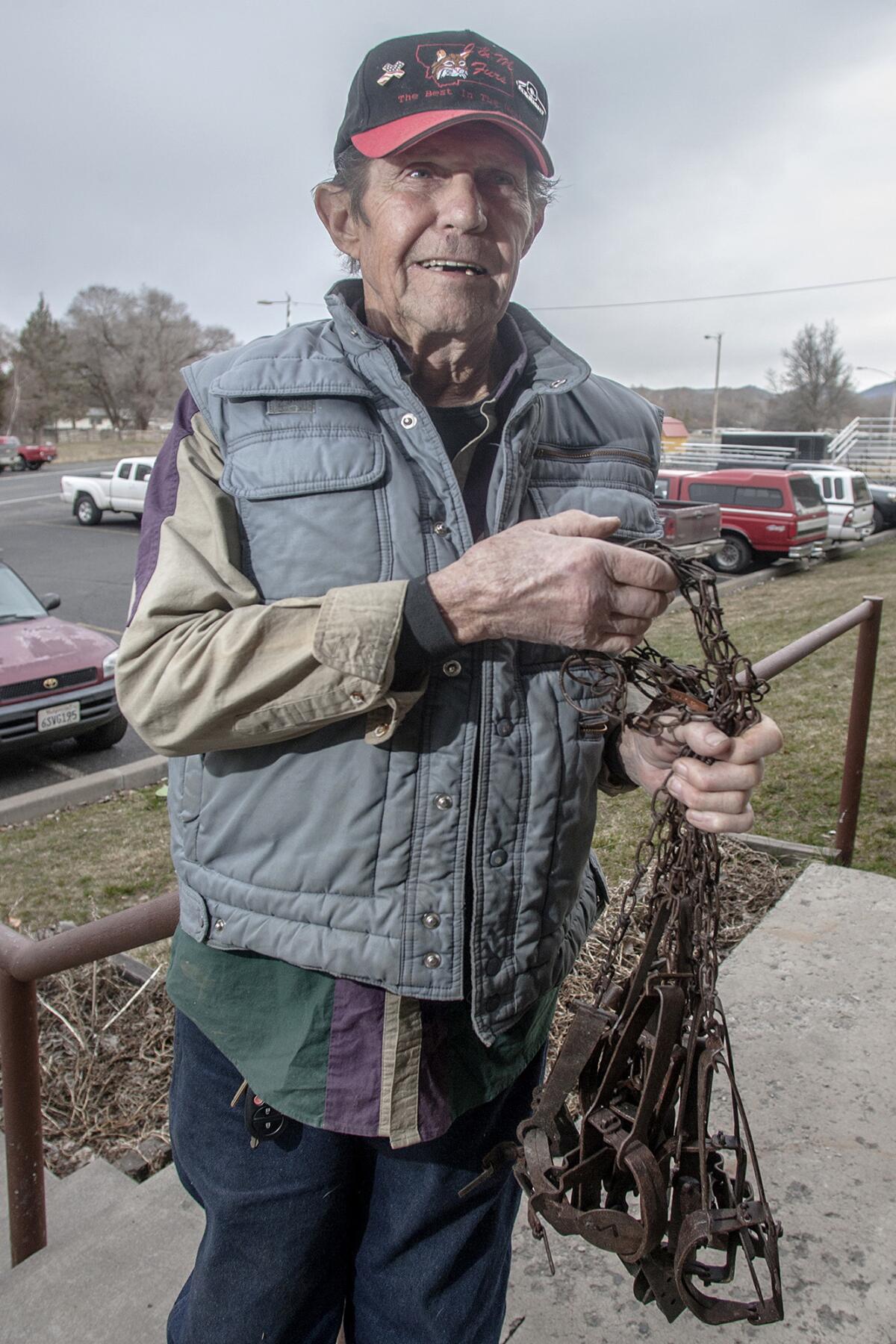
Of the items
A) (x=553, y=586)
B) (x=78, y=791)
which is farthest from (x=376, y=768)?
(x=78, y=791)

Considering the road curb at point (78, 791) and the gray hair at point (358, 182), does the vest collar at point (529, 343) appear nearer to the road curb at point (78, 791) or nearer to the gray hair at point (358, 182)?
the gray hair at point (358, 182)

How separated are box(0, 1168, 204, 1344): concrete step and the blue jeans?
0.56 m

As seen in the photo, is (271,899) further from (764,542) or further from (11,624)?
(764,542)

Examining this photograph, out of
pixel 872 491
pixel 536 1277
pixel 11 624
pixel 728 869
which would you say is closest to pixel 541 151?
pixel 536 1277

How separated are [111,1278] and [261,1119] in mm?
1097

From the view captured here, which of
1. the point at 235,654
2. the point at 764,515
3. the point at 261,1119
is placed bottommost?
the point at 764,515

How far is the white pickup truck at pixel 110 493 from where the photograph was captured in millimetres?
25703

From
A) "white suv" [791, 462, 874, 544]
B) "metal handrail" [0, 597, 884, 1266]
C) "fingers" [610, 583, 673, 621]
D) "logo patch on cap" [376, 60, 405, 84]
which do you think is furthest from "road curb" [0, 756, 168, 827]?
"white suv" [791, 462, 874, 544]

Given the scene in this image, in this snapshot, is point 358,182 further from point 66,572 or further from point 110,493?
point 110,493

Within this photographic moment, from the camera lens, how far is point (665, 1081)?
1.38 m

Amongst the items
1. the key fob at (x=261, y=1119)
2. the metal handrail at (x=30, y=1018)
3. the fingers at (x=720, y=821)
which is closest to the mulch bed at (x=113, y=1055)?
the metal handrail at (x=30, y=1018)

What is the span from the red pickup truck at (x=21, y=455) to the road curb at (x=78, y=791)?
39398mm

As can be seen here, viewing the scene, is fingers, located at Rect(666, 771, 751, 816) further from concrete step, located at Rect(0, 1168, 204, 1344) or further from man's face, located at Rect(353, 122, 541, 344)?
concrete step, located at Rect(0, 1168, 204, 1344)

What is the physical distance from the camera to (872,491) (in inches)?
1024
